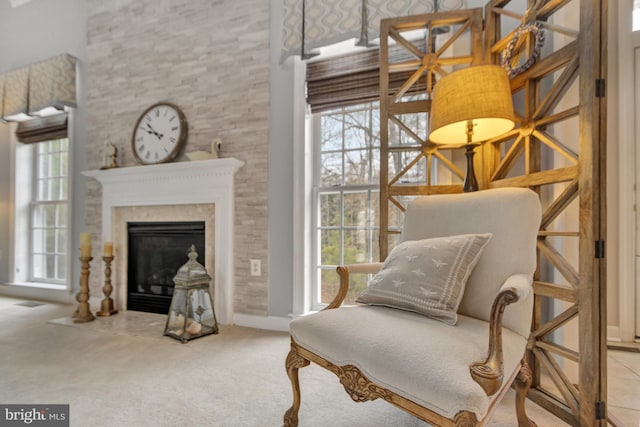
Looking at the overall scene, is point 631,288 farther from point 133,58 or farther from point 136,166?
point 133,58

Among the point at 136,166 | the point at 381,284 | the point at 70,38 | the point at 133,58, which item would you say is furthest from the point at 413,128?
the point at 70,38

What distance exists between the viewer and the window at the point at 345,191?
248cm

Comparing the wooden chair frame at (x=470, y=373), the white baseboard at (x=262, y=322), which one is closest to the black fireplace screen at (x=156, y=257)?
the white baseboard at (x=262, y=322)

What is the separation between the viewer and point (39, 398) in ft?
4.91

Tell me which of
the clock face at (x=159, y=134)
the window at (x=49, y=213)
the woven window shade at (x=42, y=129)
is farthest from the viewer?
the window at (x=49, y=213)

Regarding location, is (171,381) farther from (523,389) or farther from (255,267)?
(523,389)

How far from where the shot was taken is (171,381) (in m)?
1.66

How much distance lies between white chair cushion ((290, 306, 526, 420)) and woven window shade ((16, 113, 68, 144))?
3751 millimetres

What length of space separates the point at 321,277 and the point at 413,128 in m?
1.33

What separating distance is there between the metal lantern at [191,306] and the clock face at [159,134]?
1.07 metres

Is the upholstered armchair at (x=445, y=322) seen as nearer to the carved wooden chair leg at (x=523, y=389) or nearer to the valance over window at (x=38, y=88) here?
the carved wooden chair leg at (x=523, y=389)

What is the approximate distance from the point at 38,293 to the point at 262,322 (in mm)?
2825

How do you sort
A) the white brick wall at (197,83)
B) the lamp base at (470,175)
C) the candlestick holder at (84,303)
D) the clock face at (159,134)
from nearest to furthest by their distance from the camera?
1. the lamp base at (470,175)
2. the white brick wall at (197,83)
3. the candlestick holder at (84,303)
4. the clock face at (159,134)

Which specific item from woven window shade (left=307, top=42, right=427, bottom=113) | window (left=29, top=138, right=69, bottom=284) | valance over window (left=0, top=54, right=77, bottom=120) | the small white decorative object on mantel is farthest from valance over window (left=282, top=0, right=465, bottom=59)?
window (left=29, top=138, right=69, bottom=284)
